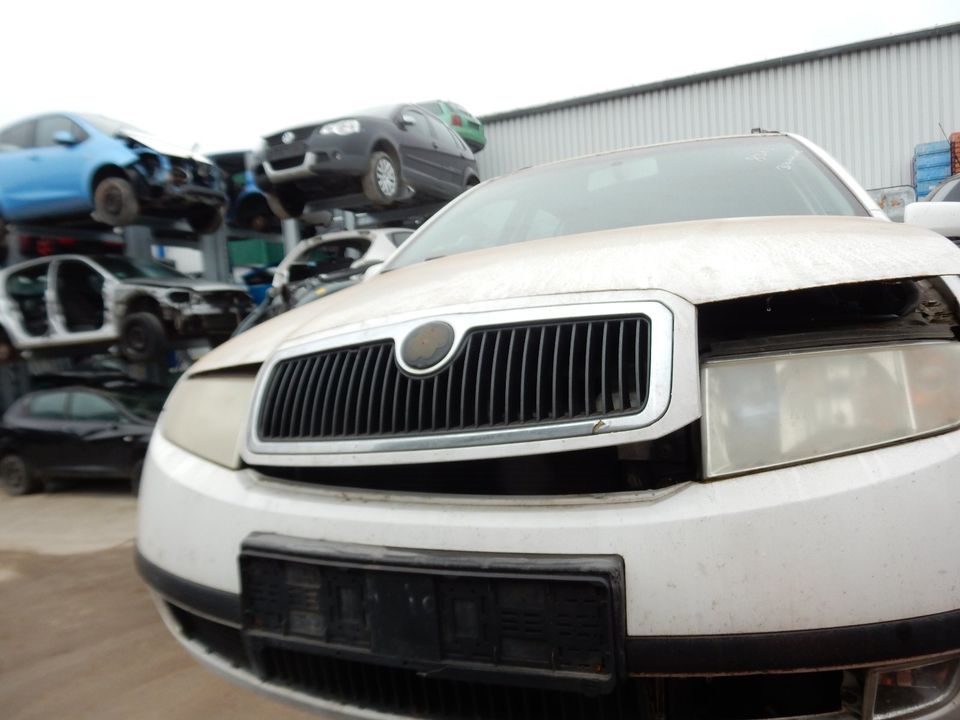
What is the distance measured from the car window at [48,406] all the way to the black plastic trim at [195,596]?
6.82 metres

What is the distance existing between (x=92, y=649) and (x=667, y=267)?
283 centimetres

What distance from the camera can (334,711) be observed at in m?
1.35

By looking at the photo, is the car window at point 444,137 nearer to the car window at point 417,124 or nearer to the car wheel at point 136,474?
the car window at point 417,124

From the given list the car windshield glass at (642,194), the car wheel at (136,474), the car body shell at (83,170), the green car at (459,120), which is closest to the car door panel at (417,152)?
the car body shell at (83,170)

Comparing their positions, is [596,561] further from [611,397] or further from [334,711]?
[334,711]

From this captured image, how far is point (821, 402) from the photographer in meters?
1.19

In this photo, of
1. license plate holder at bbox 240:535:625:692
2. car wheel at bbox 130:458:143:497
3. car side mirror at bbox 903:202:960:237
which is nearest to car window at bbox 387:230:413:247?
car wheel at bbox 130:458:143:497

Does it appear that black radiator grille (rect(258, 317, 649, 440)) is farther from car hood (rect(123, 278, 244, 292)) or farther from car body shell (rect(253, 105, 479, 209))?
car hood (rect(123, 278, 244, 292))

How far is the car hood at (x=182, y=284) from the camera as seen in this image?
7.99 meters

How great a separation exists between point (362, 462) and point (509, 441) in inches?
11.9

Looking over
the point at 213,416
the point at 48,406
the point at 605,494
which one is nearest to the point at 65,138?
the point at 48,406

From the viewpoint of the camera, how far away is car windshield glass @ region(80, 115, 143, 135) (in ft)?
27.5

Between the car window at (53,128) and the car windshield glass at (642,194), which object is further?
the car window at (53,128)

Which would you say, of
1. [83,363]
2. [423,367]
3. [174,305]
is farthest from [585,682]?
[83,363]
